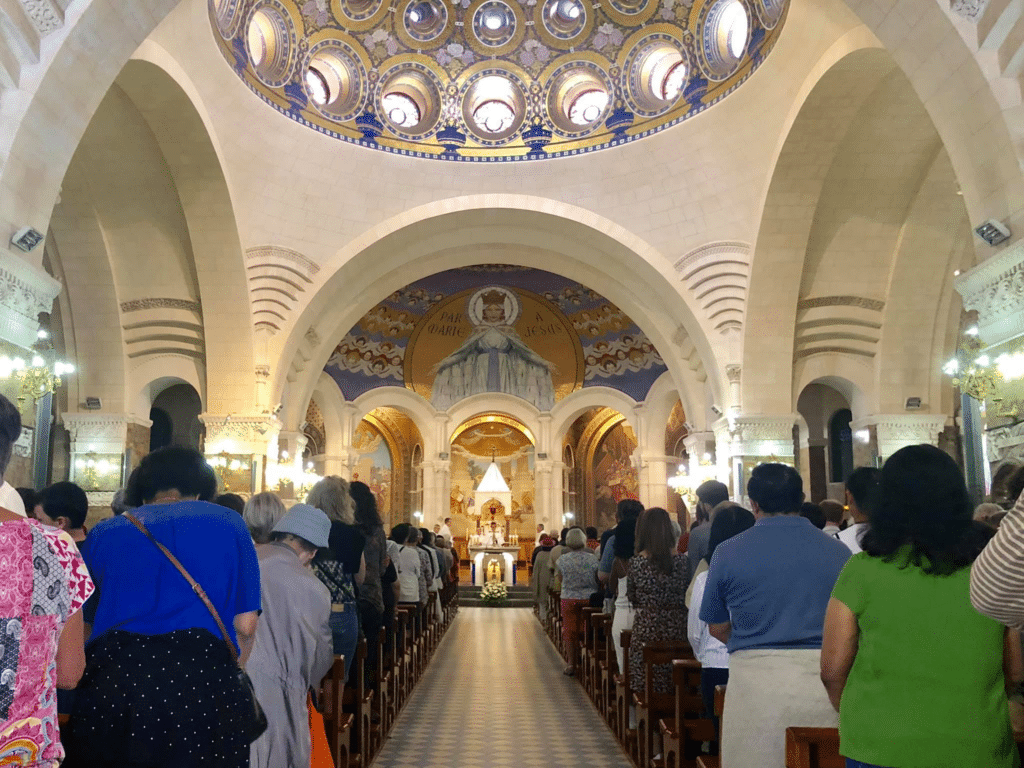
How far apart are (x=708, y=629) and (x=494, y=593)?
15.3 m

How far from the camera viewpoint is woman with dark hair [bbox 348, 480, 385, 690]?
16.7 ft

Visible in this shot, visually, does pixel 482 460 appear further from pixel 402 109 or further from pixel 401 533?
pixel 401 533

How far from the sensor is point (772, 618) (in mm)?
2793

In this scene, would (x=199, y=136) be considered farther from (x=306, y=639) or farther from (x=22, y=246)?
A: (x=306, y=639)

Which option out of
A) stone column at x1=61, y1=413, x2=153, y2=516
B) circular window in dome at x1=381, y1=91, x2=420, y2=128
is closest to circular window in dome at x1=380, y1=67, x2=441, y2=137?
circular window in dome at x1=381, y1=91, x2=420, y2=128

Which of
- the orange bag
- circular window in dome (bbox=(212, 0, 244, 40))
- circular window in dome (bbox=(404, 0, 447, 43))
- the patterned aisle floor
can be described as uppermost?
circular window in dome (bbox=(404, 0, 447, 43))

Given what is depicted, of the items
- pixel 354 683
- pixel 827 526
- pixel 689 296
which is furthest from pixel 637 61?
pixel 354 683

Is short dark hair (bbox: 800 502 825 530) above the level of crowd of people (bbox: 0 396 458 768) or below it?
above

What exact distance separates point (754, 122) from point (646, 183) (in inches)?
80.8

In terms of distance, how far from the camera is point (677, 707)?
4.08 meters

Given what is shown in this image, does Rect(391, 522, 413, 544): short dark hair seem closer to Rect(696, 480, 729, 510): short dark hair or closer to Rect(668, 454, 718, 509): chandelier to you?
Rect(696, 480, 729, 510): short dark hair

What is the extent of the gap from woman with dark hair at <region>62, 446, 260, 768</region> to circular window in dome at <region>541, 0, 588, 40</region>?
1381 cm

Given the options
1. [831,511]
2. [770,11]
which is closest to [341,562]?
[831,511]

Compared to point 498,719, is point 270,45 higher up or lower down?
higher up
